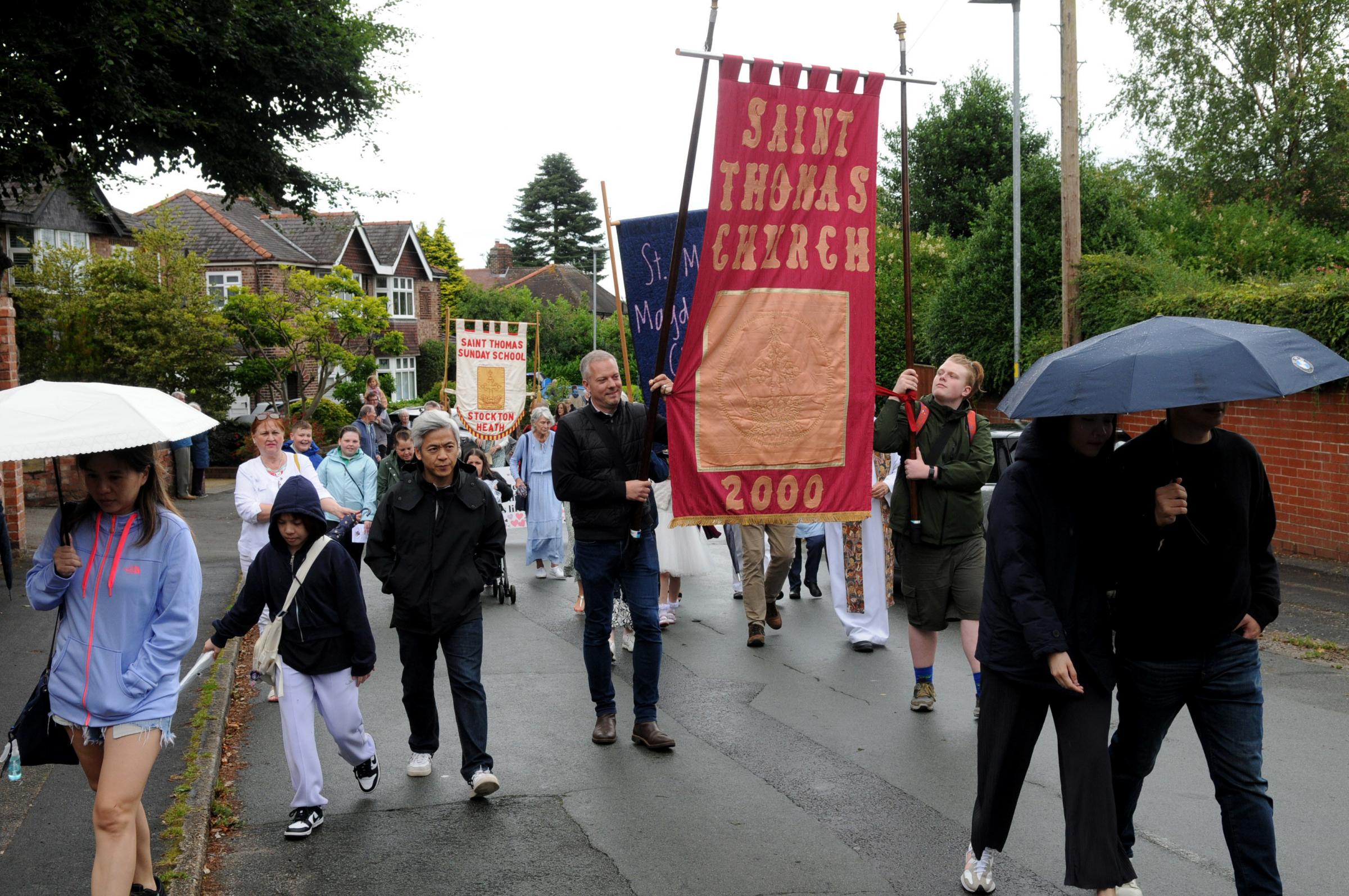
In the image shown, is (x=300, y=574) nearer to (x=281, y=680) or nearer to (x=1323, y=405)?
(x=281, y=680)

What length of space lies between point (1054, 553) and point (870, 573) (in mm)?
4809

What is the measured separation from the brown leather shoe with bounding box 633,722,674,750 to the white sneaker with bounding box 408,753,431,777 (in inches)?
44.3

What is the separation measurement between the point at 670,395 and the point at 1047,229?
15350mm

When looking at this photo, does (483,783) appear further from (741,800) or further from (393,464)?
(393,464)

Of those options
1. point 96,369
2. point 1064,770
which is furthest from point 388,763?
point 96,369

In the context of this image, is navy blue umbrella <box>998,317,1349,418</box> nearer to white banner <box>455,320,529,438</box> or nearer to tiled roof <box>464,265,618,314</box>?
white banner <box>455,320,529,438</box>

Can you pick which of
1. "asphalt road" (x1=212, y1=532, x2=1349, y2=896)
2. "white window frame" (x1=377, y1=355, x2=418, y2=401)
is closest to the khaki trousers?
"asphalt road" (x1=212, y1=532, x2=1349, y2=896)

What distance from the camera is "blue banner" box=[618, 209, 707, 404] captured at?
8.23m

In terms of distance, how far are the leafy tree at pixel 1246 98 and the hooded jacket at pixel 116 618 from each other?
91.0ft

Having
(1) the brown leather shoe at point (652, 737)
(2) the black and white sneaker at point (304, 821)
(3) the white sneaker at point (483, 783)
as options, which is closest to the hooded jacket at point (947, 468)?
(1) the brown leather shoe at point (652, 737)

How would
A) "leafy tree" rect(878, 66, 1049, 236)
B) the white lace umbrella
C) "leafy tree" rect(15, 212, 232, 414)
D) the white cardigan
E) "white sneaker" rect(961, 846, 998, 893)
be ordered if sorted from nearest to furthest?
the white lace umbrella, "white sneaker" rect(961, 846, 998, 893), the white cardigan, "leafy tree" rect(15, 212, 232, 414), "leafy tree" rect(878, 66, 1049, 236)

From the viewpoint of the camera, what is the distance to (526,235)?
96.6m

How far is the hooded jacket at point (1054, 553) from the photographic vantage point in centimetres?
409

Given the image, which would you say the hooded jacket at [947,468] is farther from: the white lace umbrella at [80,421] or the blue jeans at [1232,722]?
the white lace umbrella at [80,421]
